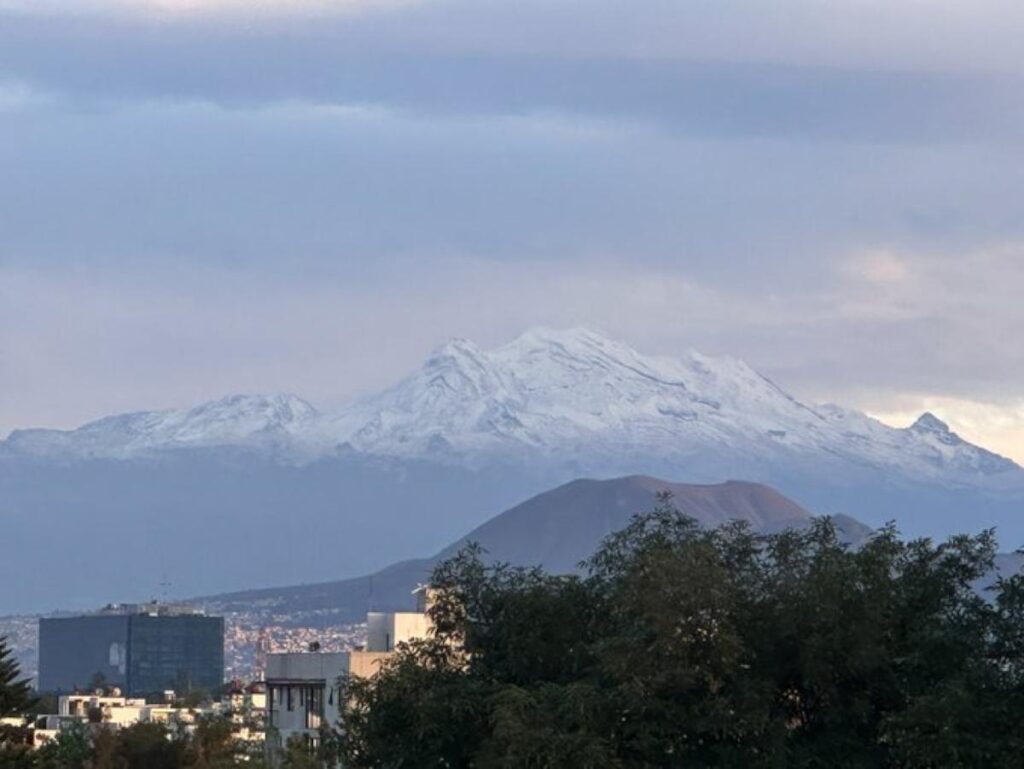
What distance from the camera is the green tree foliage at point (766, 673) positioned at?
197 ft

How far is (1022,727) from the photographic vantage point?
59000mm

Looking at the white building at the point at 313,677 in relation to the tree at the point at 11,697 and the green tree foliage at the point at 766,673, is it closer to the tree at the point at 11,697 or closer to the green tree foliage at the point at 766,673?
the tree at the point at 11,697

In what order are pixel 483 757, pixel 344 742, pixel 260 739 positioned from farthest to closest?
pixel 260 739 < pixel 344 742 < pixel 483 757

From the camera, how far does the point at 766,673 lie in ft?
204

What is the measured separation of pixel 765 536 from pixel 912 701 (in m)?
6.33

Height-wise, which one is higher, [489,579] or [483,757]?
[489,579]

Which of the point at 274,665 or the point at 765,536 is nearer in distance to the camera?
the point at 765,536

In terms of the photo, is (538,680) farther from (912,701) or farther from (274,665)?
(274,665)

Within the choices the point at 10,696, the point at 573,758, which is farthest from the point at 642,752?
the point at 10,696

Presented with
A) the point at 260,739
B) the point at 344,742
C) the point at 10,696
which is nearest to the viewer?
the point at 344,742

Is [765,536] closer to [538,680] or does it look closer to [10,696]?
[538,680]

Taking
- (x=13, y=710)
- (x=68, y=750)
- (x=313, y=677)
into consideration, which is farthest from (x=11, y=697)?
(x=313, y=677)

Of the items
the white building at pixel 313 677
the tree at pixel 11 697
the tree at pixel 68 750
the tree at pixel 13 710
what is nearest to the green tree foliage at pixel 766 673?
the tree at pixel 13 710

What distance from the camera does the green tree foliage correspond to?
60.1 m
